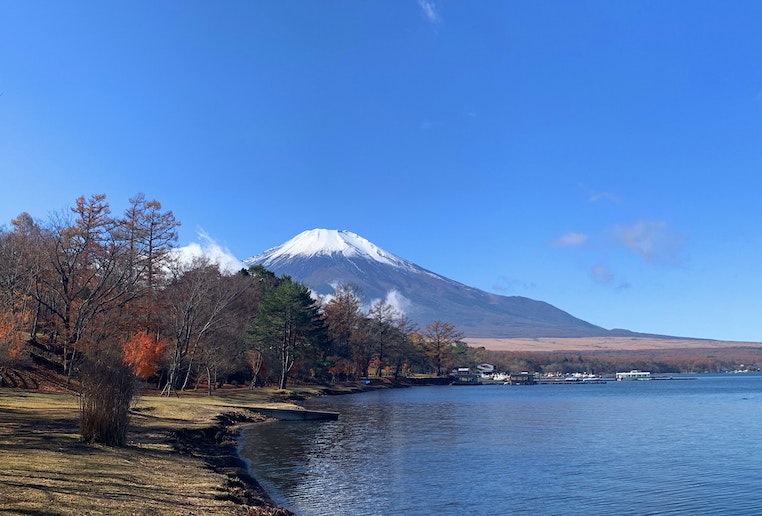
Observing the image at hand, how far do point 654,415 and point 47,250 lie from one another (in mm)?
56337

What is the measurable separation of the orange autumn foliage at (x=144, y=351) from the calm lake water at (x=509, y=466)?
1304 cm

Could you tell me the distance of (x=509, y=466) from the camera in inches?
1035

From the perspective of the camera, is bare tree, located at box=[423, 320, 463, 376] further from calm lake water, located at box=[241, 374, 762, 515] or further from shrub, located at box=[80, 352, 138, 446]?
shrub, located at box=[80, 352, 138, 446]

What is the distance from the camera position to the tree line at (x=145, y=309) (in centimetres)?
4881

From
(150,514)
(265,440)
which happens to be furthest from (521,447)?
(150,514)

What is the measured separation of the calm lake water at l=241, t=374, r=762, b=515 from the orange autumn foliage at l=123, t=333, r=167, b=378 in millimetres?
13041

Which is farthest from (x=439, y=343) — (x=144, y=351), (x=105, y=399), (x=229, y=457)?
(x=105, y=399)

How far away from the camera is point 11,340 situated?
1435 inches

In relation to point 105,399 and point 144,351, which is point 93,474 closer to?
point 105,399

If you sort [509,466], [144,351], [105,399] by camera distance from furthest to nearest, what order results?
[144,351] → [509,466] → [105,399]

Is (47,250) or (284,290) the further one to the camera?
(284,290)

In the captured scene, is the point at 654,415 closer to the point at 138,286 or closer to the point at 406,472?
the point at 406,472

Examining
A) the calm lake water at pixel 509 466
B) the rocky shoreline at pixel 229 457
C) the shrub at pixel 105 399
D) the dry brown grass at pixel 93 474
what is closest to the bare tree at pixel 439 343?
the calm lake water at pixel 509 466

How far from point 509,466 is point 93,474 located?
17891mm
